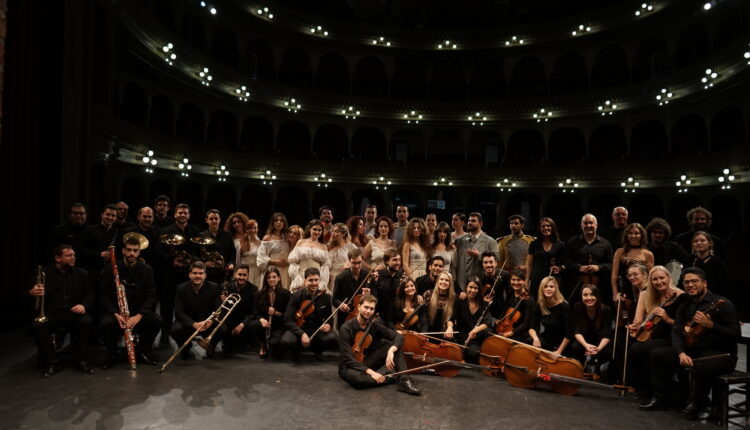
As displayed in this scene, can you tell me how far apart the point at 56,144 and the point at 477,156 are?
23.6 m

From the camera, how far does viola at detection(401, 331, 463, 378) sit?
20.6 feet

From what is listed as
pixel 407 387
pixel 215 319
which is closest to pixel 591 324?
pixel 407 387

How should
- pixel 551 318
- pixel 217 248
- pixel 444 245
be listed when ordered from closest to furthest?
pixel 551 318 → pixel 217 248 → pixel 444 245

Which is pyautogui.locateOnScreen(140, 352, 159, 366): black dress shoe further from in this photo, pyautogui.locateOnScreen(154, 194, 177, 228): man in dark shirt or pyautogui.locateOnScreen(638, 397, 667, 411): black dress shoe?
pyautogui.locateOnScreen(638, 397, 667, 411): black dress shoe

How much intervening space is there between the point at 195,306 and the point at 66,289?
1579mm

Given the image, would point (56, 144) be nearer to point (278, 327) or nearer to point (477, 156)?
point (278, 327)

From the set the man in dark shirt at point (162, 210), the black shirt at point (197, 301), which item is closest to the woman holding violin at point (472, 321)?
the black shirt at point (197, 301)

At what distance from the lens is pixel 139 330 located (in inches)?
257

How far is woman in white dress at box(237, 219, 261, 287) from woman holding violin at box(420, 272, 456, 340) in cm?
297

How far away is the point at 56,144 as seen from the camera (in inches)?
354

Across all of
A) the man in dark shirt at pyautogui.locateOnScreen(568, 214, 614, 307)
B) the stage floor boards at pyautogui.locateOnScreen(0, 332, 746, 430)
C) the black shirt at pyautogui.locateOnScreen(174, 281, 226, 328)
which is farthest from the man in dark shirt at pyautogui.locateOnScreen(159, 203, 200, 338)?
the man in dark shirt at pyautogui.locateOnScreen(568, 214, 614, 307)

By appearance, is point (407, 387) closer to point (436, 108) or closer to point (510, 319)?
point (510, 319)

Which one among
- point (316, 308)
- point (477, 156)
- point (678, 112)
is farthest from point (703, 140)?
point (316, 308)

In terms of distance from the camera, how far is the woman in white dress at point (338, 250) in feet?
26.4
